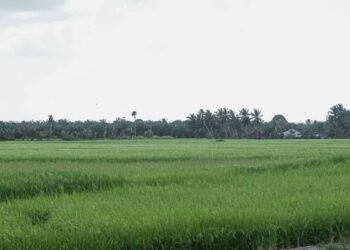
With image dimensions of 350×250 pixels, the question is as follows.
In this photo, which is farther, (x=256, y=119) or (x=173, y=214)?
(x=256, y=119)

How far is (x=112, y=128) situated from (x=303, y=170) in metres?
72.1

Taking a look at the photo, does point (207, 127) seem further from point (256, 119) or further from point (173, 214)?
point (173, 214)

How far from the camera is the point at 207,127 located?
86.9 metres

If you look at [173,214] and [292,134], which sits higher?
[292,134]

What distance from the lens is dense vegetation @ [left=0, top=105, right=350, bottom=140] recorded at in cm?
8044

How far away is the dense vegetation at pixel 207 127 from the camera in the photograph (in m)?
80.4

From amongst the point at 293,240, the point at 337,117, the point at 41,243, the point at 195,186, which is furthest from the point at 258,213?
the point at 337,117

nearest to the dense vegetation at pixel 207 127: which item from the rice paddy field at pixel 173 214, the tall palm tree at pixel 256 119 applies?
the tall palm tree at pixel 256 119

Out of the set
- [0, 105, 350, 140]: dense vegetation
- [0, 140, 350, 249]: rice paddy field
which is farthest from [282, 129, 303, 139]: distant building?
[0, 140, 350, 249]: rice paddy field

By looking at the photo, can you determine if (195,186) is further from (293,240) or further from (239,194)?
(293,240)

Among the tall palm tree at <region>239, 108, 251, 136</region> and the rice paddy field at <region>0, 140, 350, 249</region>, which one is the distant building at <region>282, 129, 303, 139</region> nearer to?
the tall palm tree at <region>239, 108, 251, 136</region>

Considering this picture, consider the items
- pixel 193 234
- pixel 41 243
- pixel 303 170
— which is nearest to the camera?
pixel 41 243

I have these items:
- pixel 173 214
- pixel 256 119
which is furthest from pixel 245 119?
pixel 173 214

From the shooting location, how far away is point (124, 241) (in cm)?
589
